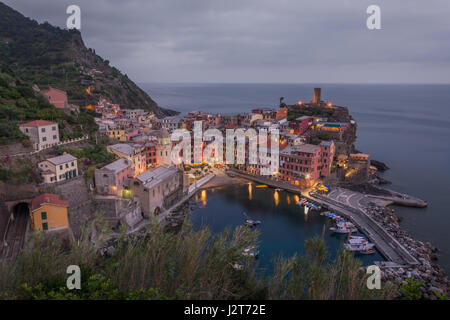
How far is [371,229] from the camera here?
19.1m

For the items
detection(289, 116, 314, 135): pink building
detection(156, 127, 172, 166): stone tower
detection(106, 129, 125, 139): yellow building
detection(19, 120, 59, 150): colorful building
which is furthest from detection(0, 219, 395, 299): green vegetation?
detection(289, 116, 314, 135): pink building

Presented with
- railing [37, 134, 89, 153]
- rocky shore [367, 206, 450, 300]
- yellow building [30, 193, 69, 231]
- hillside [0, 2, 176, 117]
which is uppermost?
hillside [0, 2, 176, 117]

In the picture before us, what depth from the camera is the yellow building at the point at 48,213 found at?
14.3m

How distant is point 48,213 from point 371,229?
19.6m

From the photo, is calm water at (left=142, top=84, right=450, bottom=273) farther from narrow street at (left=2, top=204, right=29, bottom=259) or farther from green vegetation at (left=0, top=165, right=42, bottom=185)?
green vegetation at (left=0, top=165, right=42, bottom=185)

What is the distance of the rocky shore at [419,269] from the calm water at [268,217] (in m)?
1.87

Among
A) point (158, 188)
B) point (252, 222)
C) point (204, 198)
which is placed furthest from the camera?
point (204, 198)

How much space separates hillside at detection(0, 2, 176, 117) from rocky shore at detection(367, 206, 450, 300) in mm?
38835

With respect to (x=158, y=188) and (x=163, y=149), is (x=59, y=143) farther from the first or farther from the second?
(x=163, y=149)

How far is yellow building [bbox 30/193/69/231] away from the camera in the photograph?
46.9 feet

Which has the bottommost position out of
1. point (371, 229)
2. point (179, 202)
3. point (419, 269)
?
point (419, 269)

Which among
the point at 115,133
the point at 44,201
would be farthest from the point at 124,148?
the point at 44,201

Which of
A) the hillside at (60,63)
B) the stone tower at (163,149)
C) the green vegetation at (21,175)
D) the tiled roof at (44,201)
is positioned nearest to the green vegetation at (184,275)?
the tiled roof at (44,201)

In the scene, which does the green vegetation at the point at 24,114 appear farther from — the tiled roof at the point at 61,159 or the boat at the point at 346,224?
the boat at the point at 346,224
